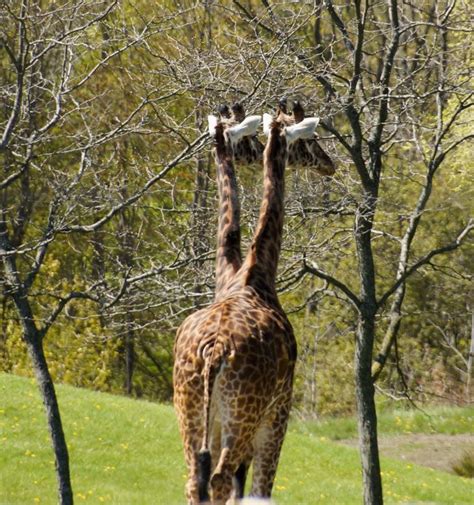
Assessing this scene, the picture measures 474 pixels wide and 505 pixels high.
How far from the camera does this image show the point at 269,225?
741 cm

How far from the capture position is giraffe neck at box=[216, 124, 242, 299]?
739 cm

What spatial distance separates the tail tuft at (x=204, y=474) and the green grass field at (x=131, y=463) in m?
9.12

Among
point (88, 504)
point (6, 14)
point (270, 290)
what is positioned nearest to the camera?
point (270, 290)

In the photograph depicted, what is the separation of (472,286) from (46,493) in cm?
1420

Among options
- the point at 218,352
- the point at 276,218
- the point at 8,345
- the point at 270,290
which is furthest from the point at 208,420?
the point at 8,345

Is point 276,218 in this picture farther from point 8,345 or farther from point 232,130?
point 8,345

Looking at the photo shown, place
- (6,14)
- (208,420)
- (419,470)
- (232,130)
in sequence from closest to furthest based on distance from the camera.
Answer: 1. (208,420)
2. (232,130)
3. (6,14)
4. (419,470)

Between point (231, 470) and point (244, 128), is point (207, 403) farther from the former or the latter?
point (244, 128)

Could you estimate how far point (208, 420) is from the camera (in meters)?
6.16

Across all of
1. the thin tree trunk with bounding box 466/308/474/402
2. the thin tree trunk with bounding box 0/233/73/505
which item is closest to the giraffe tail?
the thin tree trunk with bounding box 0/233/73/505

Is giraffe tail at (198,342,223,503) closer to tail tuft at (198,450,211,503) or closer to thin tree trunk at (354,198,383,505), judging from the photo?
tail tuft at (198,450,211,503)

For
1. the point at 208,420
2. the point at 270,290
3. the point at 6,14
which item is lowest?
the point at 208,420

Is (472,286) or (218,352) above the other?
(472,286)

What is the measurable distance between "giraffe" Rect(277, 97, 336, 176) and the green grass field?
7.70m
